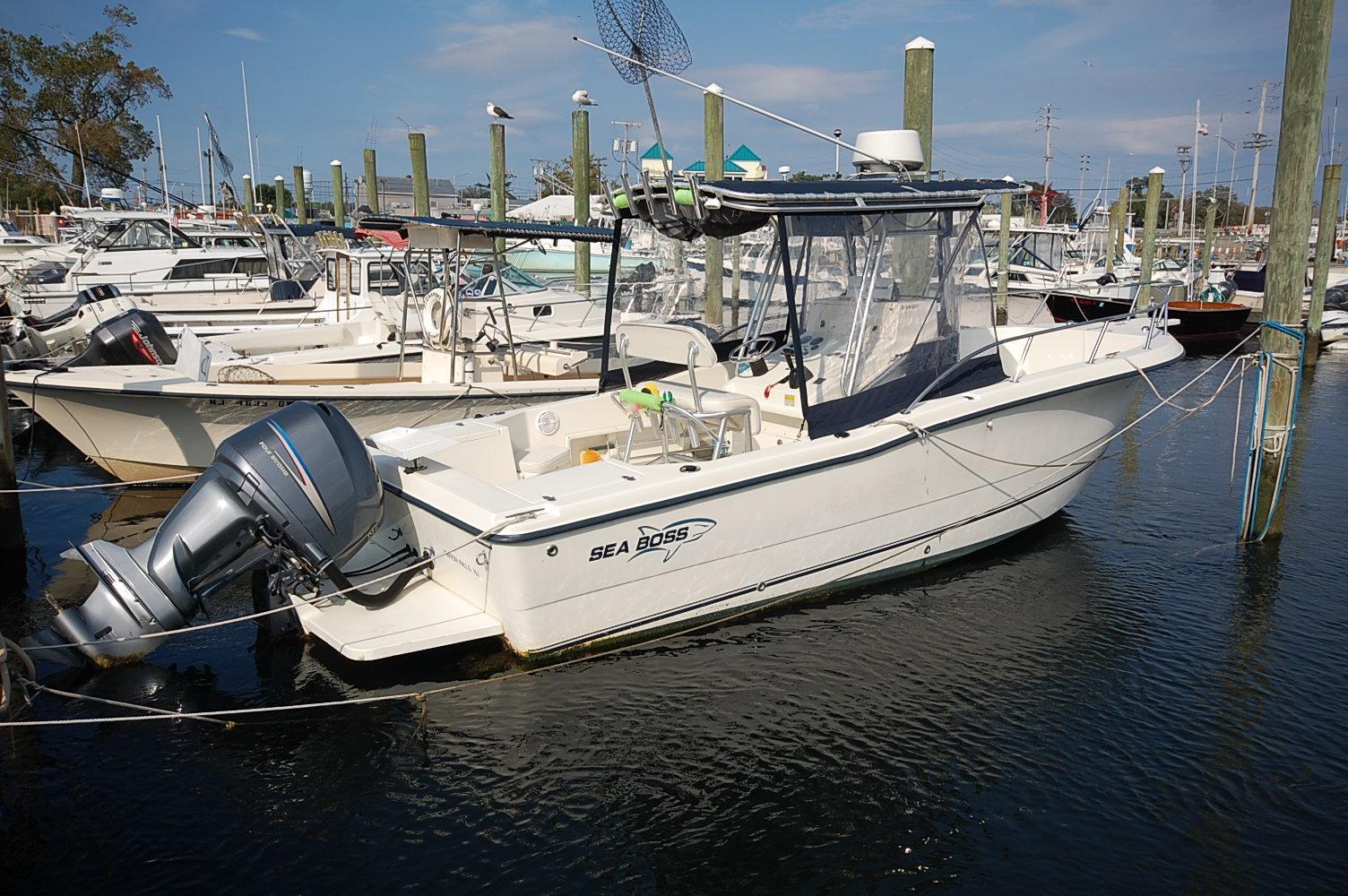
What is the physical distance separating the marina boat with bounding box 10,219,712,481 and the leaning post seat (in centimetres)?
122

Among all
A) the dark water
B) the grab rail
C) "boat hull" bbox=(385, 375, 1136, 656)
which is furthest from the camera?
the grab rail

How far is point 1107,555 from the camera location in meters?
8.11

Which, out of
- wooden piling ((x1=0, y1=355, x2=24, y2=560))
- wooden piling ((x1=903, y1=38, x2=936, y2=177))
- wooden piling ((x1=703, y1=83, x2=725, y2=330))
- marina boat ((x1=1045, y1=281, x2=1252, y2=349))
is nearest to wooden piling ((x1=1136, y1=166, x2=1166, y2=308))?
marina boat ((x1=1045, y1=281, x2=1252, y2=349))

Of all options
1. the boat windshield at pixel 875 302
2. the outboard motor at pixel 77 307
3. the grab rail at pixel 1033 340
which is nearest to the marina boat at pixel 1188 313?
the grab rail at pixel 1033 340

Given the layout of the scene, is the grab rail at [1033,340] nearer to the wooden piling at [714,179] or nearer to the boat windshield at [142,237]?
the wooden piling at [714,179]

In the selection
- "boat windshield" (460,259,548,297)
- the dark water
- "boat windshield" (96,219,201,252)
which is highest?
"boat windshield" (96,219,201,252)

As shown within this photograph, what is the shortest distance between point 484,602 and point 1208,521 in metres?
6.49

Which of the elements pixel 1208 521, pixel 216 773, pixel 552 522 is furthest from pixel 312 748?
pixel 1208 521

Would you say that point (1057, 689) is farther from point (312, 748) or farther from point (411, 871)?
point (312, 748)

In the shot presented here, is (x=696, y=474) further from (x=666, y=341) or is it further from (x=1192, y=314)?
(x=1192, y=314)

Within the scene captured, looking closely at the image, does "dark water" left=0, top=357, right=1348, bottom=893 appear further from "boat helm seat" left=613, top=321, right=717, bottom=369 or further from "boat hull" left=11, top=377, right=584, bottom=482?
"boat hull" left=11, top=377, right=584, bottom=482

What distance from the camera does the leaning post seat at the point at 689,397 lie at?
6707mm

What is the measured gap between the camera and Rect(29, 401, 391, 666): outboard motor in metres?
5.43

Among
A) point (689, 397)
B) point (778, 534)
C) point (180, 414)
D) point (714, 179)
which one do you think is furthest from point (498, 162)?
point (778, 534)
